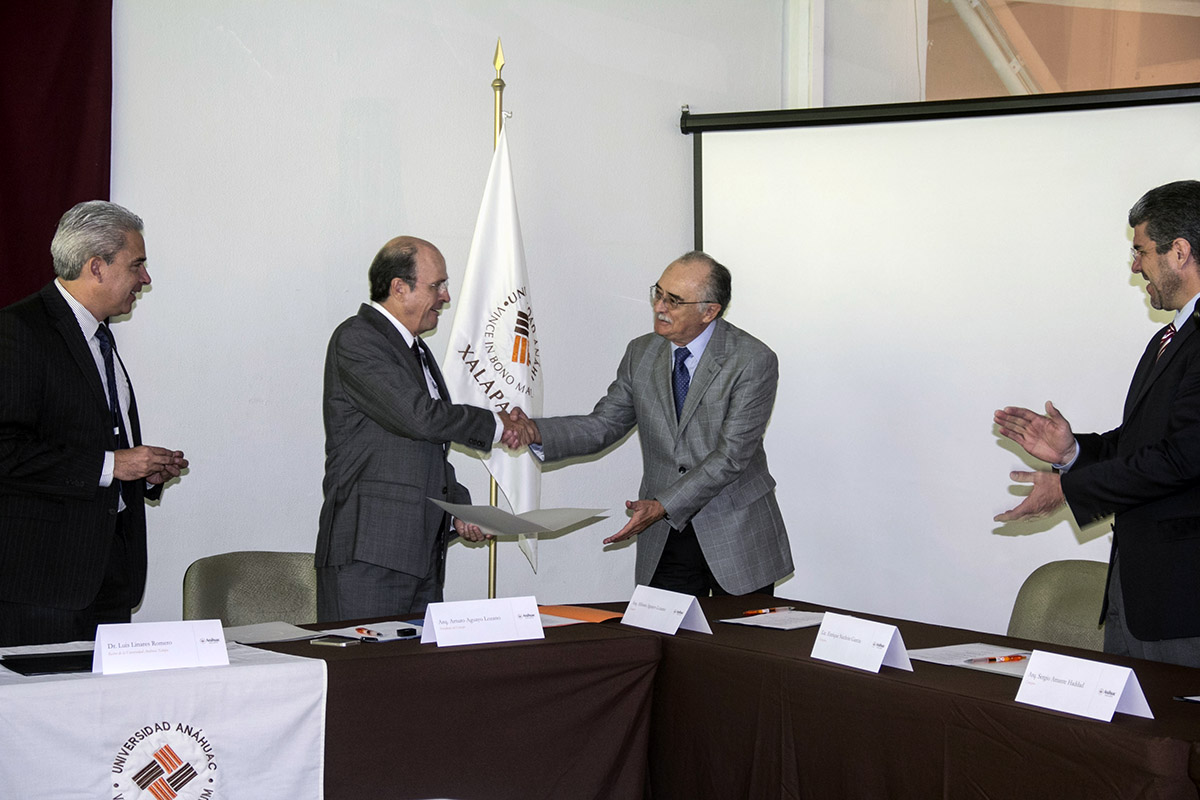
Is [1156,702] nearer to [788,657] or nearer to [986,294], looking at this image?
[788,657]

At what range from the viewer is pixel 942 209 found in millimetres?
4668

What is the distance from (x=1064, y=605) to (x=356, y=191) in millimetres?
3139

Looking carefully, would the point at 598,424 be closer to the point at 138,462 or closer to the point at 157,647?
the point at 138,462

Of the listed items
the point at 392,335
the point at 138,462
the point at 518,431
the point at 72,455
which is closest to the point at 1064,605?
the point at 518,431

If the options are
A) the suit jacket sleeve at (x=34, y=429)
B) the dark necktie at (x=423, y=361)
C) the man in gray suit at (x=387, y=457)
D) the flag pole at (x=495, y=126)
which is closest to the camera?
the suit jacket sleeve at (x=34, y=429)

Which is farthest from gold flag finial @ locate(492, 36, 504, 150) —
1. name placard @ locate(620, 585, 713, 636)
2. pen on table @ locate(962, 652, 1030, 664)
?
pen on table @ locate(962, 652, 1030, 664)

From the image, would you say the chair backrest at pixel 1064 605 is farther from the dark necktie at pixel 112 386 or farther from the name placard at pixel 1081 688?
the dark necktie at pixel 112 386

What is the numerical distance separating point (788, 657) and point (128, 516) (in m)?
1.87

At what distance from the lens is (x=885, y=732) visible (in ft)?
7.25

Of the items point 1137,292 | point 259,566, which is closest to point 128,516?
point 259,566

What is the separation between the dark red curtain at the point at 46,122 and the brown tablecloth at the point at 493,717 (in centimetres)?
233

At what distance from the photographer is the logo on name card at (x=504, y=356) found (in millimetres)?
4496

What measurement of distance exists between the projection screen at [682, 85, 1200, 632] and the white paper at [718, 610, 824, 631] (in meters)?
1.38

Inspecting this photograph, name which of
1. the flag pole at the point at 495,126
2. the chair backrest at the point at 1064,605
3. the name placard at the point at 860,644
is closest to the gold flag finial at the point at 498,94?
the flag pole at the point at 495,126
